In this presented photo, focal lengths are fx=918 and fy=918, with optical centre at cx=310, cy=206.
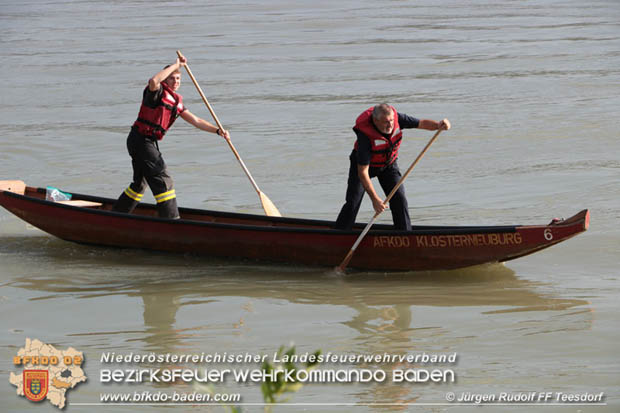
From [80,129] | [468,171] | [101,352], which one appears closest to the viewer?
[101,352]

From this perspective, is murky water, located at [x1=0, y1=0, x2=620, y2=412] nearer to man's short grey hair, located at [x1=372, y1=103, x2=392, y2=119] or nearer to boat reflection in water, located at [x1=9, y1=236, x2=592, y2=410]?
boat reflection in water, located at [x1=9, y1=236, x2=592, y2=410]

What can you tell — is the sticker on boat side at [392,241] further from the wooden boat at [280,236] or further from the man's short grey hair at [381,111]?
the man's short grey hair at [381,111]

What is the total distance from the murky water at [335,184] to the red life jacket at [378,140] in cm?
101

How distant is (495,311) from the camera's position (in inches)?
262

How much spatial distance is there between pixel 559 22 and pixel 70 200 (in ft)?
72.4

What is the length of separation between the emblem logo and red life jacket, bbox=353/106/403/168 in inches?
119

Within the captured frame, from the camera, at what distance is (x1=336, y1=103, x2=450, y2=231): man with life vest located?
6941 mm

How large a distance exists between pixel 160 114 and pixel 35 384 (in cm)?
315

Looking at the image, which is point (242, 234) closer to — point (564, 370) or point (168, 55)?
point (564, 370)

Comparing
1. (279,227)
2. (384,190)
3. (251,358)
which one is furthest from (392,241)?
(251,358)

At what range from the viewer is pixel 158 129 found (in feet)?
25.6

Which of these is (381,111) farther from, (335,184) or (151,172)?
(335,184)

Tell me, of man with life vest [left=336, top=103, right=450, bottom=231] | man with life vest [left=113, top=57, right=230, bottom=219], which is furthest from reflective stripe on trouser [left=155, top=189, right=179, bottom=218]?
man with life vest [left=336, top=103, right=450, bottom=231]

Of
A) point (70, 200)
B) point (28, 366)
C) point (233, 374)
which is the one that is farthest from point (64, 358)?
point (70, 200)
